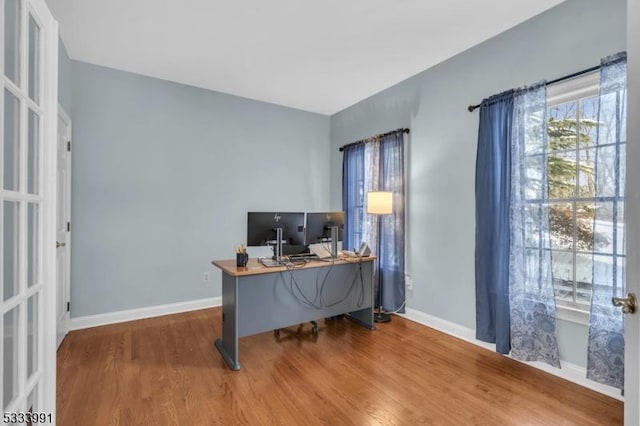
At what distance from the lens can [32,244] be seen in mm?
1310

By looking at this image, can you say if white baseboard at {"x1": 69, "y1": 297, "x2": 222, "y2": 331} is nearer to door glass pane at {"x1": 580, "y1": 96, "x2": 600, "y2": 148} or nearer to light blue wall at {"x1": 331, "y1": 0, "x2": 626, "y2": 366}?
light blue wall at {"x1": 331, "y1": 0, "x2": 626, "y2": 366}

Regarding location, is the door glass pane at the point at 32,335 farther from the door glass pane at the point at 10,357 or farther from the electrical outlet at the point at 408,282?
the electrical outlet at the point at 408,282

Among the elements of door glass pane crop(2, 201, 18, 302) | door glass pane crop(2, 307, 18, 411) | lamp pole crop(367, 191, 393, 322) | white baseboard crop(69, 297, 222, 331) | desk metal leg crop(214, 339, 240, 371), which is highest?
lamp pole crop(367, 191, 393, 322)

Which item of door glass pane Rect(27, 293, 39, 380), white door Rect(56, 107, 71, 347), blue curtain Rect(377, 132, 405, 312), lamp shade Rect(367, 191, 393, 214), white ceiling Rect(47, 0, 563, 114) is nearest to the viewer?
door glass pane Rect(27, 293, 39, 380)

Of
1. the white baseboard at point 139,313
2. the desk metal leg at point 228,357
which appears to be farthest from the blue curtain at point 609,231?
the white baseboard at point 139,313

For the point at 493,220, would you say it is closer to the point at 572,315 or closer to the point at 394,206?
the point at 572,315

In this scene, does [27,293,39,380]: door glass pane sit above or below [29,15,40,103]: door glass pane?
below

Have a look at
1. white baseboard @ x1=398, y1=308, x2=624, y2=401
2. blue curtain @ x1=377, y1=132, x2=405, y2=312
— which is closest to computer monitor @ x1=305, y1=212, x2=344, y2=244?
blue curtain @ x1=377, y1=132, x2=405, y2=312

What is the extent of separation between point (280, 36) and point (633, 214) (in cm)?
268

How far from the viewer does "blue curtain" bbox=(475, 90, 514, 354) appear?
2.56 meters

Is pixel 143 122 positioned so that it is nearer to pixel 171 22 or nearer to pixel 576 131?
pixel 171 22

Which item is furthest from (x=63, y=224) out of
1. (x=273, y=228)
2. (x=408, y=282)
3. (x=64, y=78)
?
(x=408, y=282)

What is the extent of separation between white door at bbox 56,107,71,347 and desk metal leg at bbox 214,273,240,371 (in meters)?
1.50

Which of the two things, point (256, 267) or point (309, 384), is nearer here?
point (309, 384)
